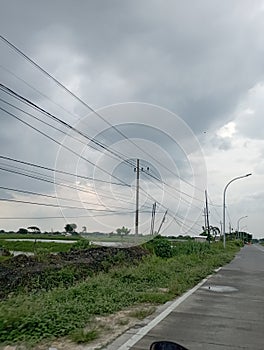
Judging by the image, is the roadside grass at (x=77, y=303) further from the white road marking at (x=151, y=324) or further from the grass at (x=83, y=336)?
the white road marking at (x=151, y=324)

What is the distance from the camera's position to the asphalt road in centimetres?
633

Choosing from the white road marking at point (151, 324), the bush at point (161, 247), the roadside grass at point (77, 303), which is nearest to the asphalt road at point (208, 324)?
the white road marking at point (151, 324)

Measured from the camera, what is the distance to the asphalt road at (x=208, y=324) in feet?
20.8

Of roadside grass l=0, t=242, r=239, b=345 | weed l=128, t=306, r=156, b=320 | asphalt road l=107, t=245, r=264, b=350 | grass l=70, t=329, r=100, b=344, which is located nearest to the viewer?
grass l=70, t=329, r=100, b=344

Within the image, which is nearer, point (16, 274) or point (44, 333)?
point (44, 333)

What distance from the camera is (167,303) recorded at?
9.88 metres

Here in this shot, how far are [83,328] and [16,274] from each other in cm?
759

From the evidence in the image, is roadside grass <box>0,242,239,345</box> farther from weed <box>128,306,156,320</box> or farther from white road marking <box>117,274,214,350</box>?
weed <box>128,306,156,320</box>

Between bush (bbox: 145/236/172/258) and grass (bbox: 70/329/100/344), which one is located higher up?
bush (bbox: 145/236/172/258)

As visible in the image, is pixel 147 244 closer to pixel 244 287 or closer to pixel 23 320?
pixel 244 287

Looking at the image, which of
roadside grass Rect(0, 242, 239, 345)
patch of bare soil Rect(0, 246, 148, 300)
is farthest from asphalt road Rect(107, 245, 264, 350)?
patch of bare soil Rect(0, 246, 148, 300)

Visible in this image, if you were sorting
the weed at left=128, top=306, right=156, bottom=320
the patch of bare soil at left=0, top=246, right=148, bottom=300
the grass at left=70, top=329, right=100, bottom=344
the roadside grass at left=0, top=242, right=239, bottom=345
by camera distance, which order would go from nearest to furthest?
the grass at left=70, top=329, right=100, bottom=344 → the roadside grass at left=0, top=242, right=239, bottom=345 → the weed at left=128, top=306, right=156, bottom=320 → the patch of bare soil at left=0, top=246, right=148, bottom=300

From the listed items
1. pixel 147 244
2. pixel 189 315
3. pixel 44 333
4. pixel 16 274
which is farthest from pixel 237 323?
pixel 147 244

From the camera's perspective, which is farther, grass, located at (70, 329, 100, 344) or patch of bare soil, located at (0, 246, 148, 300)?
patch of bare soil, located at (0, 246, 148, 300)
